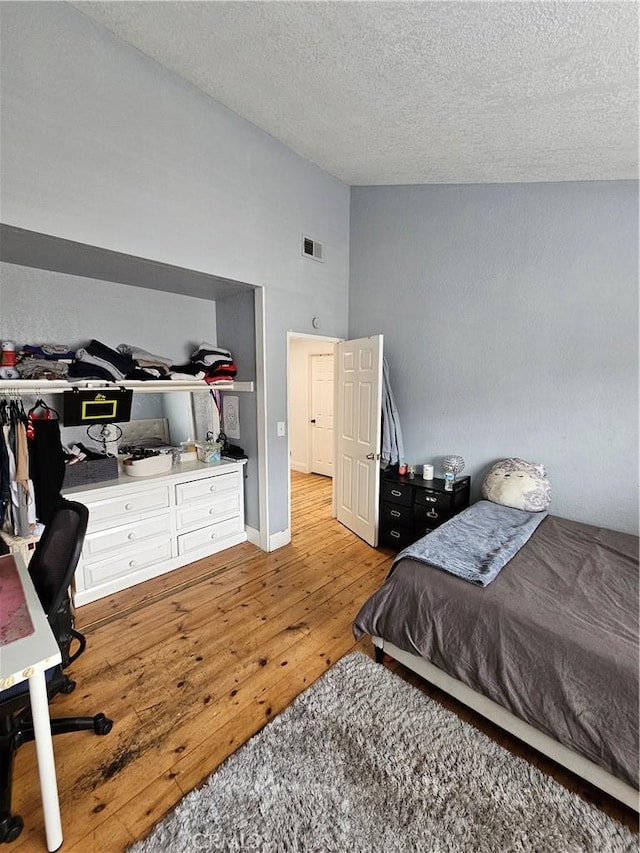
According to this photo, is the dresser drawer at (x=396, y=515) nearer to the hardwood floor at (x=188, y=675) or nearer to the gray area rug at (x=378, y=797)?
the hardwood floor at (x=188, y=675)

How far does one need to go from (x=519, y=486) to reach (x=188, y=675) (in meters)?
2.56

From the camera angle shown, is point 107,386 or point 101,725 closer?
point 101,725

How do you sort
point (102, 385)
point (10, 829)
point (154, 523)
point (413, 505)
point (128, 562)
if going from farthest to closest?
point (413, 505), point (154, 523), point (128, 562), point (102, 385), point (10, 829)

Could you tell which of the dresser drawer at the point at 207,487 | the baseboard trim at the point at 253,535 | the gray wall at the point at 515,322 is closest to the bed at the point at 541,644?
the gray wall at the point at 515,322

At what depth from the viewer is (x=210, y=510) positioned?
324 centimetres

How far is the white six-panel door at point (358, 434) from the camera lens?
3.32 meters

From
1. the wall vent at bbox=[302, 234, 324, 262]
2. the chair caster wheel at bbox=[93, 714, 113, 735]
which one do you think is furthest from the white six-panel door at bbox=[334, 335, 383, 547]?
the chair caster wheel at bbox=[93, 714, 113, 735]

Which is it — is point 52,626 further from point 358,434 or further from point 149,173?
point 358,434

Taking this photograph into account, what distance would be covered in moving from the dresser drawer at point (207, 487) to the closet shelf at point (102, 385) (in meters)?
0.79

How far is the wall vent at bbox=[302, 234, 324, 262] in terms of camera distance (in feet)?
11.0

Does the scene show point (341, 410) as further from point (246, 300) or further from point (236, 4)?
point (236, 4)

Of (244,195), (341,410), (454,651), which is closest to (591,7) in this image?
(244,195)

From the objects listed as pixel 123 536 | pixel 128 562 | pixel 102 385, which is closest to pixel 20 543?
pixel 123 536

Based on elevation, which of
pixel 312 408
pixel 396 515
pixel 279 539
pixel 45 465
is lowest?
pixel 279 539
